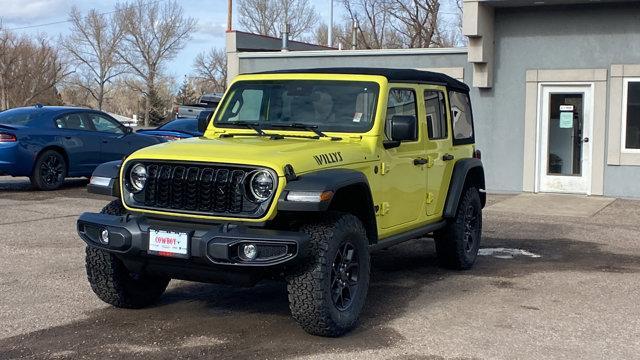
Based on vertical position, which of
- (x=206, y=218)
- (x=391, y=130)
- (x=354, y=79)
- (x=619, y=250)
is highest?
(x=354, y=79)

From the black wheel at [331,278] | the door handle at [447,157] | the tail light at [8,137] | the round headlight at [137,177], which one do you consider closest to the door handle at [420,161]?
the door handle at [447,157]

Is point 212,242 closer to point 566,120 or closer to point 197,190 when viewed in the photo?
point 197,190

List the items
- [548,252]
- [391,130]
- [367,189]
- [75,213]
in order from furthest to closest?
[75,213] → [548,252] → [391,130] → [367,189]

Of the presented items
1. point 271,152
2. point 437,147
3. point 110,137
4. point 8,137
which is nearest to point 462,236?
point 437,147

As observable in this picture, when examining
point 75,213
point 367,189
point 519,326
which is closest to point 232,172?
point 367,189

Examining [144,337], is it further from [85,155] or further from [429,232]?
[85,155]

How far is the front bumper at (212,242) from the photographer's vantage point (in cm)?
500

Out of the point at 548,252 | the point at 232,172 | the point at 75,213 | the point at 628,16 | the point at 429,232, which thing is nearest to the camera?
the point at 232,172

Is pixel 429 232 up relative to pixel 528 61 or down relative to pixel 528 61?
down

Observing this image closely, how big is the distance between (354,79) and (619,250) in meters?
4.68

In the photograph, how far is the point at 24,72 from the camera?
5141 centimetres

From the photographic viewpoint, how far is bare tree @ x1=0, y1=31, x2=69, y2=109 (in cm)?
5097

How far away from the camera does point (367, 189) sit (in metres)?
5.80

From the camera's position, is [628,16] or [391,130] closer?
[391,130]
